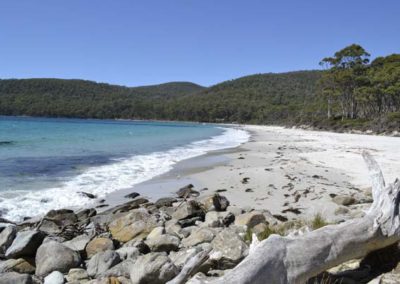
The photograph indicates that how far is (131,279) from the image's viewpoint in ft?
14.1

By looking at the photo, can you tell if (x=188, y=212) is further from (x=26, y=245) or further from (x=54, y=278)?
(x=54, y=278)

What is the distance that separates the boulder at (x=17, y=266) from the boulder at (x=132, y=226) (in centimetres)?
148

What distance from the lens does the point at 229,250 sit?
4.53 metres

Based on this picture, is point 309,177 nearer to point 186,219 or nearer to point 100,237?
point 186,219

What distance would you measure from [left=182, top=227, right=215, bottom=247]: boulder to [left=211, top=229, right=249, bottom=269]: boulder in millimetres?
821

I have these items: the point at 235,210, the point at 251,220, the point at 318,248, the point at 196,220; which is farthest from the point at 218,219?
the point at 318,248

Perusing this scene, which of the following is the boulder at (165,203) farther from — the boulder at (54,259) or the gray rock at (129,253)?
the boulder at (54,259)

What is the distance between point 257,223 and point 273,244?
10.7 feet

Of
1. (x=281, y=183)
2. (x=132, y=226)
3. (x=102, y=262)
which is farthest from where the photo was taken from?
(x=281, y=183)

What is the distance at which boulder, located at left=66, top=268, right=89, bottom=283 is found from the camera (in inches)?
188

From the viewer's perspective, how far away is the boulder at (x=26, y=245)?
5.62 m

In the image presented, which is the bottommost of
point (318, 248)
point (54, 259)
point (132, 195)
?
point (132, 195)

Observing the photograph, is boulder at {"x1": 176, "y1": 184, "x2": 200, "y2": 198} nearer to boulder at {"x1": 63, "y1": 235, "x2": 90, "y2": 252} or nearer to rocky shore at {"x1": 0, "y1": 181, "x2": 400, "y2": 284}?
rocky shore at {"x1": 0, "y1": 181, "x2": 400, "y2": 284}

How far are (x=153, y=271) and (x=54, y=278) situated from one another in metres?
1.48
